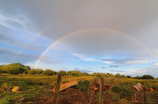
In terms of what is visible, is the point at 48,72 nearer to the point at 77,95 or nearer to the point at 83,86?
the point at 83,86

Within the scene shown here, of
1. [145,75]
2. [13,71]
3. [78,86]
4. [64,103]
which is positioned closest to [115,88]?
[78,86]

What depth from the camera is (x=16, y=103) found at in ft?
20.2

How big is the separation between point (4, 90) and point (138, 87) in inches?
539

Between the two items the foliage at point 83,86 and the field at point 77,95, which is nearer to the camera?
the field at point 77,95

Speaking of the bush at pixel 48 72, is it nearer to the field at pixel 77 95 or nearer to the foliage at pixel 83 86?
the field at pixel 77 95

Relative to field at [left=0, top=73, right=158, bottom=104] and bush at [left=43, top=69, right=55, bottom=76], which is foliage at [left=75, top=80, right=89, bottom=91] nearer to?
field at [left=0, top=73, right=158, bottom=104]

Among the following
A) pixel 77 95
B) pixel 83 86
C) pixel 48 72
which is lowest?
pixel 77 95

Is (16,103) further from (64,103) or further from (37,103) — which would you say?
(64,103)

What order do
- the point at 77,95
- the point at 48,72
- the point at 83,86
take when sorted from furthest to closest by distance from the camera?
the point at 48,72, the point at 83,86, the point at 77,95

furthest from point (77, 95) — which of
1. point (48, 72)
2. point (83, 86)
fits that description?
point (48, 72)

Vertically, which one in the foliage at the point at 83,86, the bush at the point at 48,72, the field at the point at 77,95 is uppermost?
the bush at the point at 48,72

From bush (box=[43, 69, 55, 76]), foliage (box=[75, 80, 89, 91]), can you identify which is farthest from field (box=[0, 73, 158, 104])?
bush (box=[43, 69, 55, 76])

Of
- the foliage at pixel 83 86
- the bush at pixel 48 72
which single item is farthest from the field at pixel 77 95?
the bush at pixel 48 72

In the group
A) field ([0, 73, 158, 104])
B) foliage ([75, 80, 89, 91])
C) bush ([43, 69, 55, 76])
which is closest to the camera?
field ([0, 73, 158, 104])
